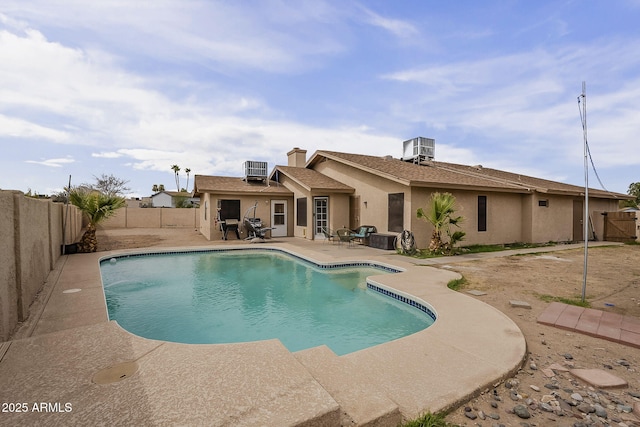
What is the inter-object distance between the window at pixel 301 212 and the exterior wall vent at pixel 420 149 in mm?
7203

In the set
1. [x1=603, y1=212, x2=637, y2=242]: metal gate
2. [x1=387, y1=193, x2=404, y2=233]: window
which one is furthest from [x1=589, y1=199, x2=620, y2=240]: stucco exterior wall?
[x1=387, y1=193, x2=404, y2=233]: window

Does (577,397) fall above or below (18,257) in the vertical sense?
below

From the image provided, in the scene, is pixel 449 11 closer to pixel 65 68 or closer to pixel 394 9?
pixel 394 9

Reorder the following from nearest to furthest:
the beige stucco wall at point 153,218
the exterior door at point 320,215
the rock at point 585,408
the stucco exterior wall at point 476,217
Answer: the rock at point 585,408
the stucco exterior wall at point 476,217
the exterior door at point 320,215
the beige stucco wall at point 153,218

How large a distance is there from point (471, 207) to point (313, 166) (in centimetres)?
988

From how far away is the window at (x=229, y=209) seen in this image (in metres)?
16.2

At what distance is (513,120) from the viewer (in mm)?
14414

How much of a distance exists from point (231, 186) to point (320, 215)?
5.55m

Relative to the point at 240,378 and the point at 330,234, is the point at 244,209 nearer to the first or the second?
the point at 330,234

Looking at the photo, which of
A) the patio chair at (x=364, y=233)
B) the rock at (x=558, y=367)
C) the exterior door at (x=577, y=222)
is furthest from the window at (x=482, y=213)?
the rock at (x=558, y=367)

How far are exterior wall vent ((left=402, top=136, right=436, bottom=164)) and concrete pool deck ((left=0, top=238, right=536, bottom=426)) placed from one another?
47.3 ft

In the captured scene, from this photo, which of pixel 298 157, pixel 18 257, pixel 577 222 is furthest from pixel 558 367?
pixel 298 157

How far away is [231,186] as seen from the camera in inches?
660

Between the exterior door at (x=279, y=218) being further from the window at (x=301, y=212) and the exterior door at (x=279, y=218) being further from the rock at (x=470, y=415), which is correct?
the rock at (x=470, y=415)
